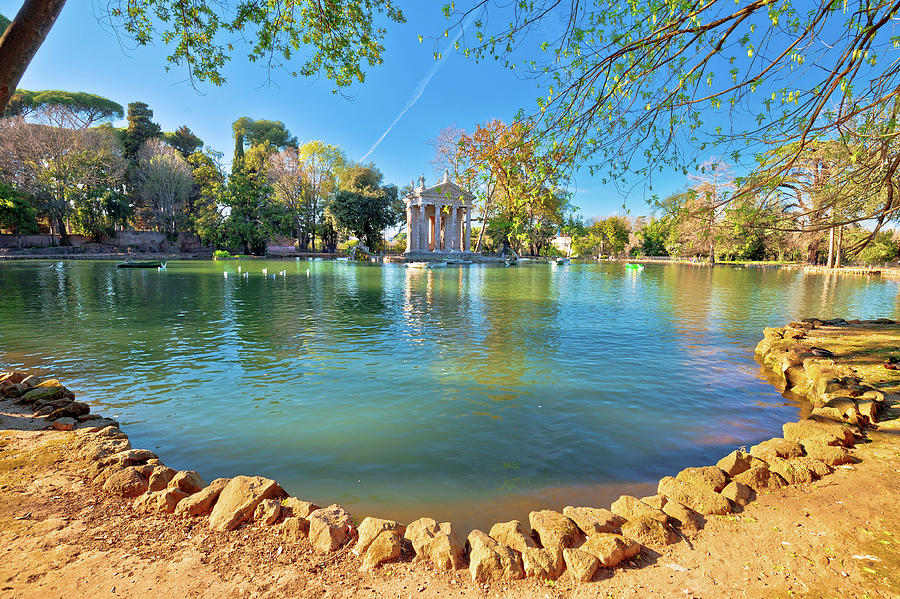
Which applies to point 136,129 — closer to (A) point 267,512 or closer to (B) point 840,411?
(A) point 267,512

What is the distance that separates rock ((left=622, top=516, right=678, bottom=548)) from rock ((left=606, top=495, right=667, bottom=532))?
0.29ft

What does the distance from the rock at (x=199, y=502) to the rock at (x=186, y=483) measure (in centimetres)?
18

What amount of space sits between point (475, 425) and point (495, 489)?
5.36ft

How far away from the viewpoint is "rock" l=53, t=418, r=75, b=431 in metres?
5.15

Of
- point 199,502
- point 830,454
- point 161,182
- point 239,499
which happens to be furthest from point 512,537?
point 161,182

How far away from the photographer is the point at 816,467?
4359 millimetres

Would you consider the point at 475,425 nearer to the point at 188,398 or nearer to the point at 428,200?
the point at 188,398

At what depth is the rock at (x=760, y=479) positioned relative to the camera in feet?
13.5

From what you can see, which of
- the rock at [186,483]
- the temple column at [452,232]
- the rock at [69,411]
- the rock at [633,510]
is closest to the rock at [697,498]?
the rock at [633,510]

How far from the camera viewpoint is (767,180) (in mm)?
5664

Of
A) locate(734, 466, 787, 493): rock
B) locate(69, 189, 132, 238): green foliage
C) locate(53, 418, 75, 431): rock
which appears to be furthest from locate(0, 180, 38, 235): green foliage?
locate(734, 466, 787, 493): rock

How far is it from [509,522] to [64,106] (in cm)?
7906

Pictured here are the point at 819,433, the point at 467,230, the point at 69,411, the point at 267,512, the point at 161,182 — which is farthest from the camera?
the point at 467,230

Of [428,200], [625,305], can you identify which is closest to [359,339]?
[625,305]
